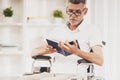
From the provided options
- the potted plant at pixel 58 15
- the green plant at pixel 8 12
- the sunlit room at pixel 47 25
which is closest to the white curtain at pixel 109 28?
the sunlit room at pixel 47 25

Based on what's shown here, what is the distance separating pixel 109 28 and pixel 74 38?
1.84 feet

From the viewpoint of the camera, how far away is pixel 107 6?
3.36 metres

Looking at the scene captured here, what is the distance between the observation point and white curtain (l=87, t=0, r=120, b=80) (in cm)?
332

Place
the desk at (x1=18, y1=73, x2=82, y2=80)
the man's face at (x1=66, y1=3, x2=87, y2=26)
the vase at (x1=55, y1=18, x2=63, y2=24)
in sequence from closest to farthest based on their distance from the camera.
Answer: the desk at (x1=18, y1=73, x2=82, y2=80) → the man's face at (x1=66, y1=3, x2=87, y2=26) → the vase at (x1=55, y1=18, x2=63, y2=24)

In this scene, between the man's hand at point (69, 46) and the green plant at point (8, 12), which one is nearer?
the man's hand at point (69, 46)

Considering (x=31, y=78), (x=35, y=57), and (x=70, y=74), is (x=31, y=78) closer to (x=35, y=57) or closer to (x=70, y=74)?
(x=35, y=57)

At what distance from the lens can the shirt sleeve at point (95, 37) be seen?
120 inches

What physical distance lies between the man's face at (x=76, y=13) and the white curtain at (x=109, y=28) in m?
0.21

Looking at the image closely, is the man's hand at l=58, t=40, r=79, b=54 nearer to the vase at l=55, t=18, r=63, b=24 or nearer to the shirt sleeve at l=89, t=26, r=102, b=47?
the shirt sleeve at l=89, t=26, r=102, b=47

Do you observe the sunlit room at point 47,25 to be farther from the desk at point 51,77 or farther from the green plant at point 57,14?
the desk at point 51,77

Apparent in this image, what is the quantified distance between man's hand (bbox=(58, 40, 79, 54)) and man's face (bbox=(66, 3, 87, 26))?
9.9 inches

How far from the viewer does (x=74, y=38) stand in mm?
3080

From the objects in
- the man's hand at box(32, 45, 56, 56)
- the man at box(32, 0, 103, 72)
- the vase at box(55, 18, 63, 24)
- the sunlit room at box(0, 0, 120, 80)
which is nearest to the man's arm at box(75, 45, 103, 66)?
the man at box(32, 0, 103, 72)

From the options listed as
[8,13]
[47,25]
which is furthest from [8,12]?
[47,25]
